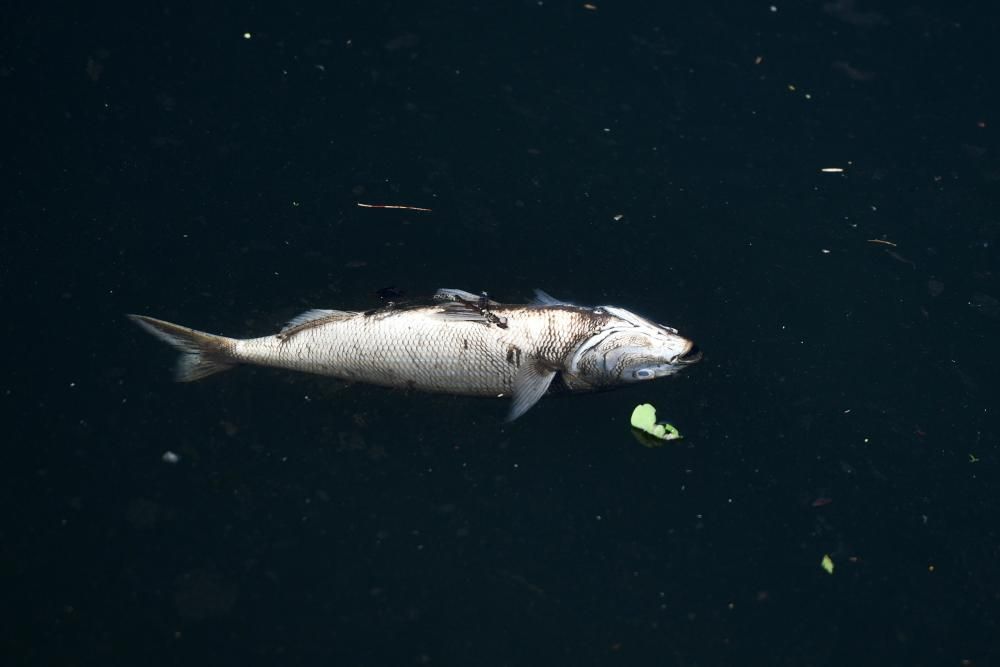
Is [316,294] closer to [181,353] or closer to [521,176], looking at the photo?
[181,353]

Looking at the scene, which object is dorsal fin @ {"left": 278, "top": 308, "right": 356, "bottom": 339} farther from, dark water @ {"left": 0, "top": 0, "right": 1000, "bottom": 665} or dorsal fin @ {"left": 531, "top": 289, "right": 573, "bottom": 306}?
dorsal fin @ {"left": 531, "top": 289, "right": 573, "bottom": 306}

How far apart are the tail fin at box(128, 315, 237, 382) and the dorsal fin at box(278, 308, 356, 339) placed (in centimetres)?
25

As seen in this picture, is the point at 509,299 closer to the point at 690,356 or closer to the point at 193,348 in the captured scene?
the point at 690,356

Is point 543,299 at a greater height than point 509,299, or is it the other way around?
point 543,299

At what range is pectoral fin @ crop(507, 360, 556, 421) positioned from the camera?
3.42 meters

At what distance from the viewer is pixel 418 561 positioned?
3.53 meters

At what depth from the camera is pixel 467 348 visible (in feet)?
11.2

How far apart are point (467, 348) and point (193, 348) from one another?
1249 mm

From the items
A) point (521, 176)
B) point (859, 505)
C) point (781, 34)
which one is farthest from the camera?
point (781, 34)

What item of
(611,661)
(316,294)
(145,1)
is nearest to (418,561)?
(611,661)

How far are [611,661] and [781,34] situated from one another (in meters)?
3.66

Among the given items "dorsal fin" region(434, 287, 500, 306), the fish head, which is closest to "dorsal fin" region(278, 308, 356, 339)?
"dorsal fin" region(434, 287, 500, 306)

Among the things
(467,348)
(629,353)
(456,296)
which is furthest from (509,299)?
(629,353)

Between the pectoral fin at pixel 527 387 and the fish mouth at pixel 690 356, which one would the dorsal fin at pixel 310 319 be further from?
the fish mouth at pixel 690 356
